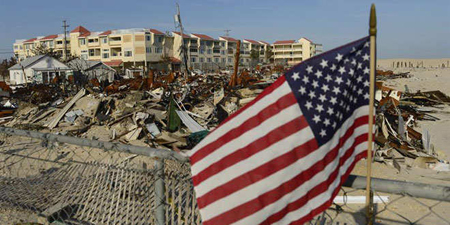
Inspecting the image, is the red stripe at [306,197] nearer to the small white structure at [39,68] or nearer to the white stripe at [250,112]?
the white stripe at [250,112]

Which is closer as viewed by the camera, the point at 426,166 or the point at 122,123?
the point at 426,166

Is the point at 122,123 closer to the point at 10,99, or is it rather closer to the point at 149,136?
the point at 149,136

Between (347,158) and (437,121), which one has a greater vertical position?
(347,158)

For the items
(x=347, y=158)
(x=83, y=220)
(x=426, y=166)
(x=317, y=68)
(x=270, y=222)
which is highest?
(x=317, y=68)

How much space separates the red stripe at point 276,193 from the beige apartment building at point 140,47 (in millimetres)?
55461

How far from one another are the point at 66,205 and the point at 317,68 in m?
3.01

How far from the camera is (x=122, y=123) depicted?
10.8 metres

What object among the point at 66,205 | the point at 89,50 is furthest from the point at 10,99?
the point at 89,50

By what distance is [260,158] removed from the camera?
5.67ft

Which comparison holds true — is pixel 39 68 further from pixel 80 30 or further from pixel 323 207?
pixel 323 207

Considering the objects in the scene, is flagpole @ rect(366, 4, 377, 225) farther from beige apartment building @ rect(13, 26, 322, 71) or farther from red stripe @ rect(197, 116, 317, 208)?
beige apartment building @ rect(13, 26, 322, 71)

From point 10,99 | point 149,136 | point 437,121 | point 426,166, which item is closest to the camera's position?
point 426,166

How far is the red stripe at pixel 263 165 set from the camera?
1708mm

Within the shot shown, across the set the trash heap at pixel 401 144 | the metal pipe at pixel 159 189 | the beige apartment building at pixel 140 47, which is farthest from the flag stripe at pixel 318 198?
the beige apartment building at pixel 140 47
